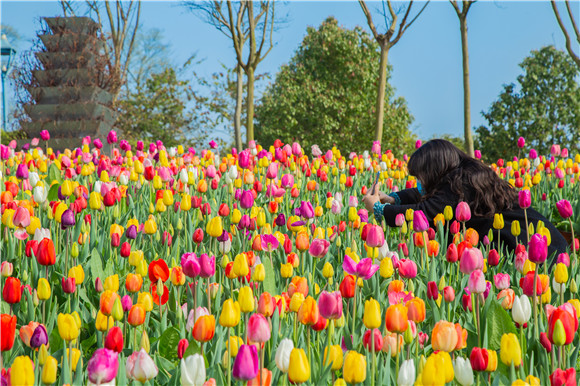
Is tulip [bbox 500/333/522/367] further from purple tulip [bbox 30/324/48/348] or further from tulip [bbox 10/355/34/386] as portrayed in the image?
purple tulip [bbox 30/324/48/348]

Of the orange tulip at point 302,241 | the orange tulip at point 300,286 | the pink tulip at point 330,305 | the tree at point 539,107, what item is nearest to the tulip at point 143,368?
the pink tulip at point 330,305

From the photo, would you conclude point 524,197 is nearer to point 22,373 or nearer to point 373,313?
point 373,313

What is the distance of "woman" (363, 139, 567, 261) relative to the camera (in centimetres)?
376

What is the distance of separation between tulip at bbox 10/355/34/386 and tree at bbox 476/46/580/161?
15.5 meters

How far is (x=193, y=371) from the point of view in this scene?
122cm

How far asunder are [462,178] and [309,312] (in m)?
2.58

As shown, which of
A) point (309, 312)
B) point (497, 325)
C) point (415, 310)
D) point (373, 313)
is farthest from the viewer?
point (497, 325)

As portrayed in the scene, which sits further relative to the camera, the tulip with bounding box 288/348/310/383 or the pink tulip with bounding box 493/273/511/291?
the pink tulip with bounding box 493/273/511/291

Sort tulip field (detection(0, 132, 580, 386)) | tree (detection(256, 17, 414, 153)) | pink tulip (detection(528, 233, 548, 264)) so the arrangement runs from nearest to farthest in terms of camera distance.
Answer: tulip field (detection(0, 132, 580, 386)) < pink tulip (detection(528, 233, 548, 264)) < tree (detection(256, 17, 414, 153))

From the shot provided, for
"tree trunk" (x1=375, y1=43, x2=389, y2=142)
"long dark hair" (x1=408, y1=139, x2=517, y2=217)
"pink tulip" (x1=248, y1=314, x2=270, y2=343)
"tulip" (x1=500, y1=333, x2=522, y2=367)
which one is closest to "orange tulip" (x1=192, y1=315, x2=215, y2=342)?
"pink tulip" (x1=248, y1=314, x2=270, y2=343)

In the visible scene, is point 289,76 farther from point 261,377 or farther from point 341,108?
point 261,377

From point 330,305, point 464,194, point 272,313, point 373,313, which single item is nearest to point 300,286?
point 272,313

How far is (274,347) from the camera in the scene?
181 cm

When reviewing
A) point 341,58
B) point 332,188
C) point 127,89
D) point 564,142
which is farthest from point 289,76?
point 332,188
